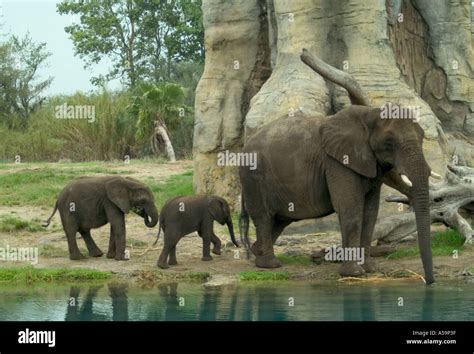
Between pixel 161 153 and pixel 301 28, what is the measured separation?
14.9m

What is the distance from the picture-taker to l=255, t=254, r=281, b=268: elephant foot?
14.2 meters

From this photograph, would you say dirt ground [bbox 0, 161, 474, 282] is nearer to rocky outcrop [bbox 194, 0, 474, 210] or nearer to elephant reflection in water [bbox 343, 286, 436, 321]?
elephant reflection in water [bbox 343, 286, 436, 321]

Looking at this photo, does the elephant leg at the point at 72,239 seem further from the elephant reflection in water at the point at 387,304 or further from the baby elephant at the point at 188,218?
the elephant reflection in water at the point at 387,304

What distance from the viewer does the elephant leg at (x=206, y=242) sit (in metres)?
14.6

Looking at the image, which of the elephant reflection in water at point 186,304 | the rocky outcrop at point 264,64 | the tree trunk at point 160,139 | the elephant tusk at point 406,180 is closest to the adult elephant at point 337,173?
the elephant tusk at point 406,180

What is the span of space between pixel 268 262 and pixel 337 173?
1.62m

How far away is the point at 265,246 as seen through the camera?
14.3 m

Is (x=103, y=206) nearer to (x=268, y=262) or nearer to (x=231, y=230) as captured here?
(x=231, y=230)

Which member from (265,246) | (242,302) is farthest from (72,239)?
(242,302)

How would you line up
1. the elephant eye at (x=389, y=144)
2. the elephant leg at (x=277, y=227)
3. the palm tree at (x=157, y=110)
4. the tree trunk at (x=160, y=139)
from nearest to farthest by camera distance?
the elephant eye at (x=389, y=144) → the elephant leg at (x=277, y=227) → the tree trunk at (x=160, y=139) → the palm tree at (x=157, y=110)

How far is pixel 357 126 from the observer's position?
1334cm

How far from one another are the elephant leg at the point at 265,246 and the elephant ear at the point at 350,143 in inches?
58.8

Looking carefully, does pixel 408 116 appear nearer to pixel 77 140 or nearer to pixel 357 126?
pixel 357 126
